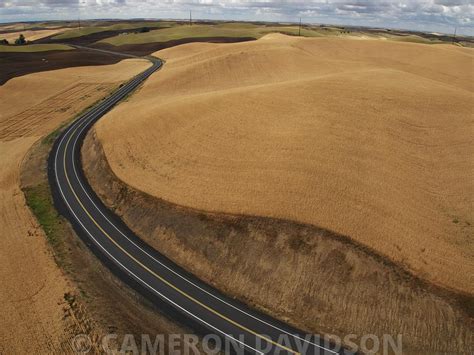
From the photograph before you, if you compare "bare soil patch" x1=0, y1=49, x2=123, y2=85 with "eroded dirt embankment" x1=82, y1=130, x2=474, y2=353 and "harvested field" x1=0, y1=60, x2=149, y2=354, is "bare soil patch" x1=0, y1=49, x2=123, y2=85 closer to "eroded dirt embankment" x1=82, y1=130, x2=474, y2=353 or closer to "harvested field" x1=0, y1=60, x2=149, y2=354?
"harvested field" x1=0, y1=60, x2=149, y2=354

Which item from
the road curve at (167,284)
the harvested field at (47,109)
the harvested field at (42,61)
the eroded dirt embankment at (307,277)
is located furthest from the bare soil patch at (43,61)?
the eroded dirt embankment at (307,277)

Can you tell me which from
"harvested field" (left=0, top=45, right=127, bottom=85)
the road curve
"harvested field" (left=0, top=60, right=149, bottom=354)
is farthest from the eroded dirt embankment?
"harvested field" (left=0, top=45, right=127, bottom=85)

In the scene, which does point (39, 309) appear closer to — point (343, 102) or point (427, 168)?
point (427, 168)

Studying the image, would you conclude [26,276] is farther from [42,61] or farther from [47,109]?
[42,61]

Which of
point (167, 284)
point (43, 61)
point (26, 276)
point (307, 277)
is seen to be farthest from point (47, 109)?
point (307, 277)

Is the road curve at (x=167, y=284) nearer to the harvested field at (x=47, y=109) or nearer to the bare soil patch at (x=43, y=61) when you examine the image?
the harvested field at (x=47, y=109)
